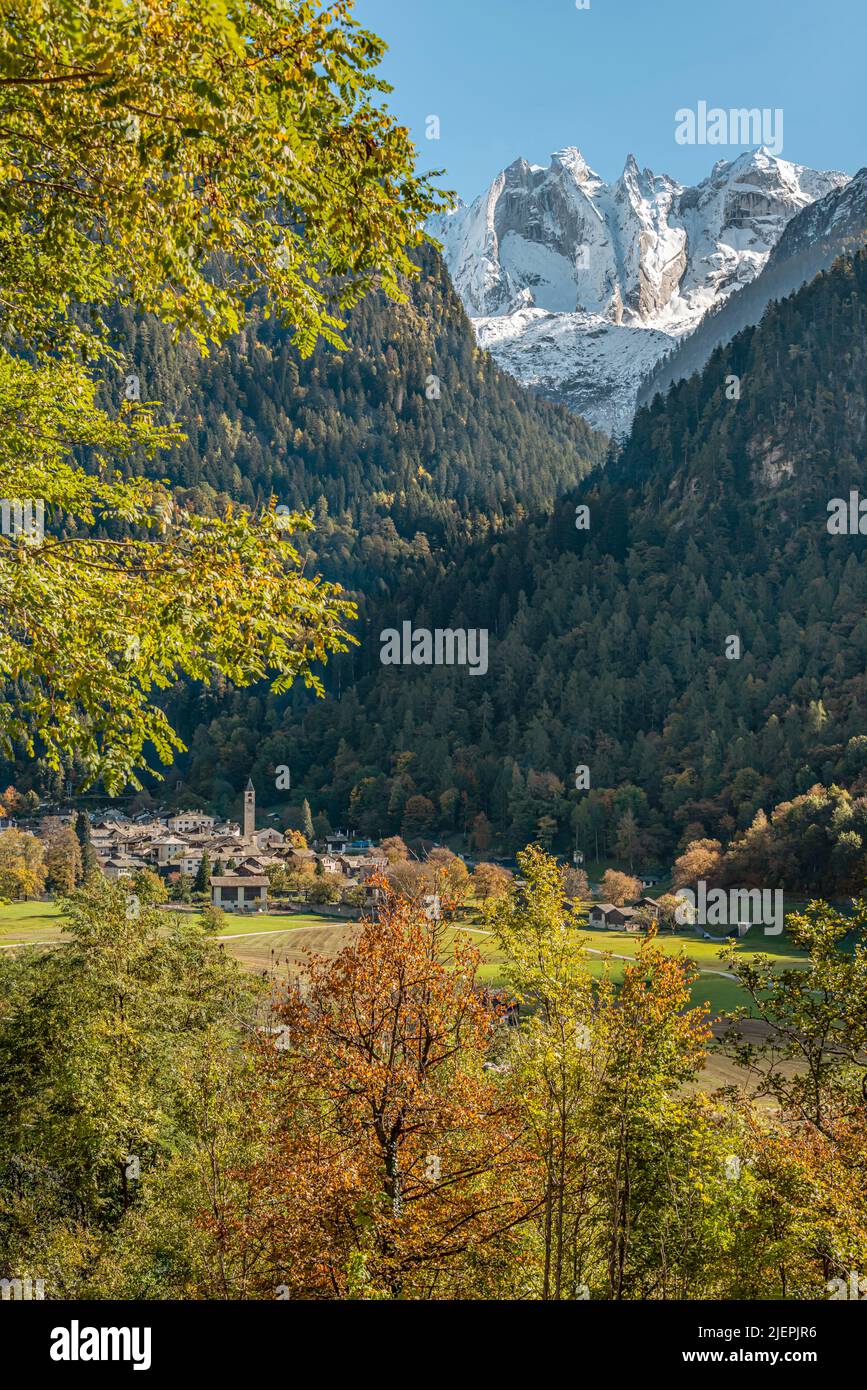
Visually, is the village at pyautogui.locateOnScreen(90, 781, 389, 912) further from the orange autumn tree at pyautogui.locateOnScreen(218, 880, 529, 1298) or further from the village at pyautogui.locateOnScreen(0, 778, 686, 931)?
the orange autumn tree at pyautogui.locateOnScreen(218, 880, 529, 1298)

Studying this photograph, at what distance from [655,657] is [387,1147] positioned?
128 metres

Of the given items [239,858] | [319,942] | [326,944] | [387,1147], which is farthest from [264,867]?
[387,1147]

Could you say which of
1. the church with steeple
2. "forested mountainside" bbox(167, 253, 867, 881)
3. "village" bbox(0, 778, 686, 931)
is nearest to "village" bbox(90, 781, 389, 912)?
the church with steeple

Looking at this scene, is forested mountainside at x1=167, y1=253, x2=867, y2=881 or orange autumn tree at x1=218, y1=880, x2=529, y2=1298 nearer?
orange autumn tree at x1=218, y1=880, x2=529, y2=1298

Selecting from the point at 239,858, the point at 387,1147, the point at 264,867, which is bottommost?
the point at 264,867

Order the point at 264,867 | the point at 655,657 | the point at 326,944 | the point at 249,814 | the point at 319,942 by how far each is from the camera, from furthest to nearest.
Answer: the point at 249,814, the point at 655,657, the point at 264,867, the point at 319,942, the point at 326,944

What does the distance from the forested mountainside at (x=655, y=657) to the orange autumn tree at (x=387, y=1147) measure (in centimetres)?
8634

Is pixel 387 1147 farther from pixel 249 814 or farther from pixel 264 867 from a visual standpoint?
pixel 249 814

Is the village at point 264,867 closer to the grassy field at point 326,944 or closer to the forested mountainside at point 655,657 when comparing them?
the grassy field at point 326,944

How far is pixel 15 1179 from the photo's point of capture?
2581 centimetres

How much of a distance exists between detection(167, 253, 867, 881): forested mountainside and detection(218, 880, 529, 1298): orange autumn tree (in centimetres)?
8634

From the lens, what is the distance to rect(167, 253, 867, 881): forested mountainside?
10850cm

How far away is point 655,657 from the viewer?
440 feet

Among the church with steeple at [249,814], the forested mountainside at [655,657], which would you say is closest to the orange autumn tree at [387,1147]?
the forested mountainside at [655,657]
